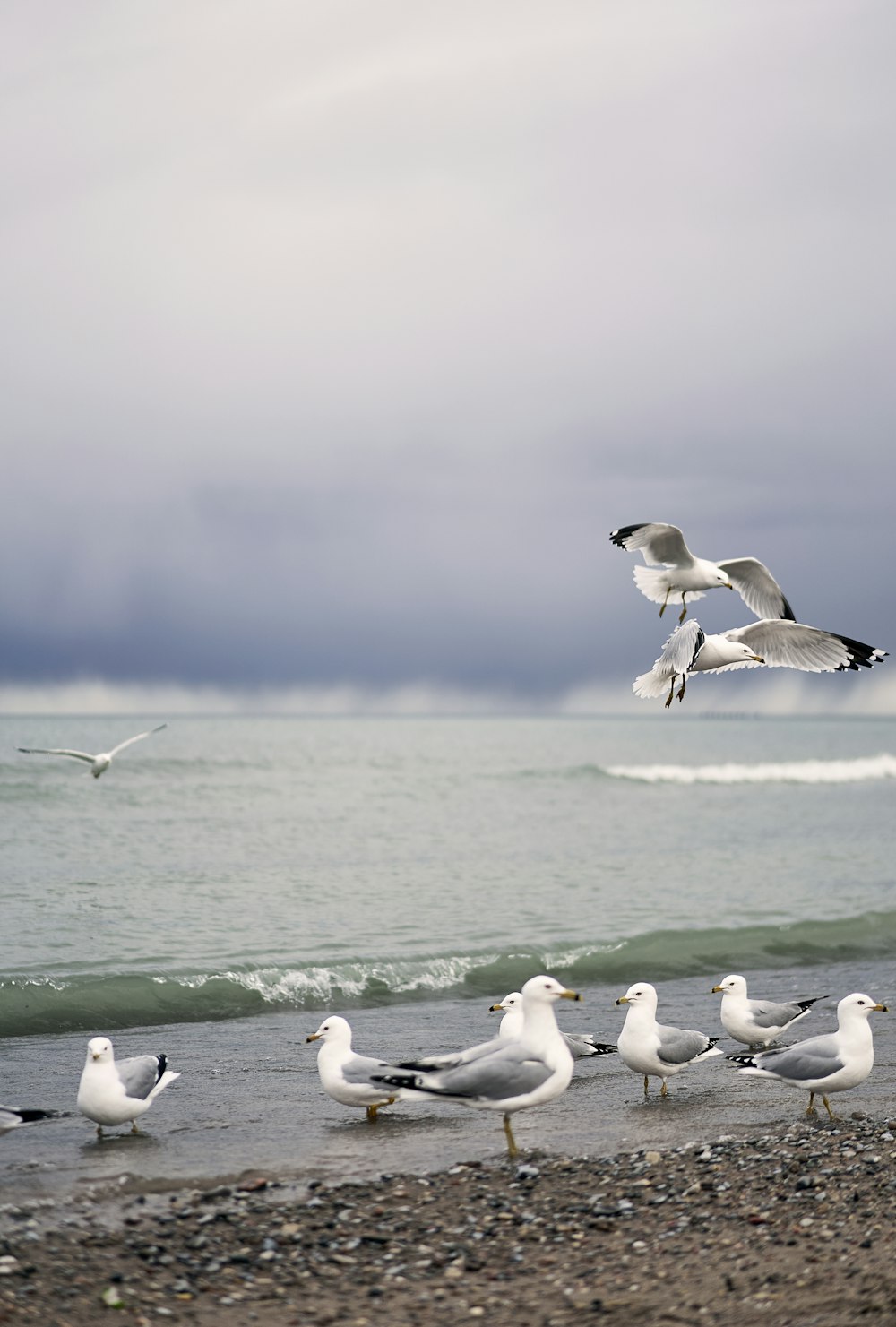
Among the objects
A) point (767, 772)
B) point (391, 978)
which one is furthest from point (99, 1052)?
point (767, 772)

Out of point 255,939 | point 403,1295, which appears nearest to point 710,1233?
point 403,1295

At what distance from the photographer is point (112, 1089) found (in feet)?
28.8

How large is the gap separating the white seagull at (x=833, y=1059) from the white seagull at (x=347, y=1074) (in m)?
2.92

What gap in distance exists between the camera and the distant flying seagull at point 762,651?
839 centimetres

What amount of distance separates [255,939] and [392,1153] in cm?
895

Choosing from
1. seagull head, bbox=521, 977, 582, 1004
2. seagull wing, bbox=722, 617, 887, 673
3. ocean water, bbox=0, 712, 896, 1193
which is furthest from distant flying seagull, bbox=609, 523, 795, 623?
ocean water, bbox=0, 712, 896, 1193

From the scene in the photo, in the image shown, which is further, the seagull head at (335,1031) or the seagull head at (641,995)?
the seagull head at (641,995)

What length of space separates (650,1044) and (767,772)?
62.9 meters

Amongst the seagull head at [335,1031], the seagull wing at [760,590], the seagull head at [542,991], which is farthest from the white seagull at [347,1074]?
the seagull wing at [760,590]

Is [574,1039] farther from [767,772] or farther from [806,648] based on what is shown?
[767,772]

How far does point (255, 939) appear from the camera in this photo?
56.2ft

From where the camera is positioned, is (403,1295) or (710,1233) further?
(710,1233)

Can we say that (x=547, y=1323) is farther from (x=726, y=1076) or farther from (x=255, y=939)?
(x=255, y=939)

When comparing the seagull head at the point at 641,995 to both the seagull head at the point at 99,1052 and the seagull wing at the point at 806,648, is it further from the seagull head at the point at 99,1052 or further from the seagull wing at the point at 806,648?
A: the seagull head at the point at 99,1052
